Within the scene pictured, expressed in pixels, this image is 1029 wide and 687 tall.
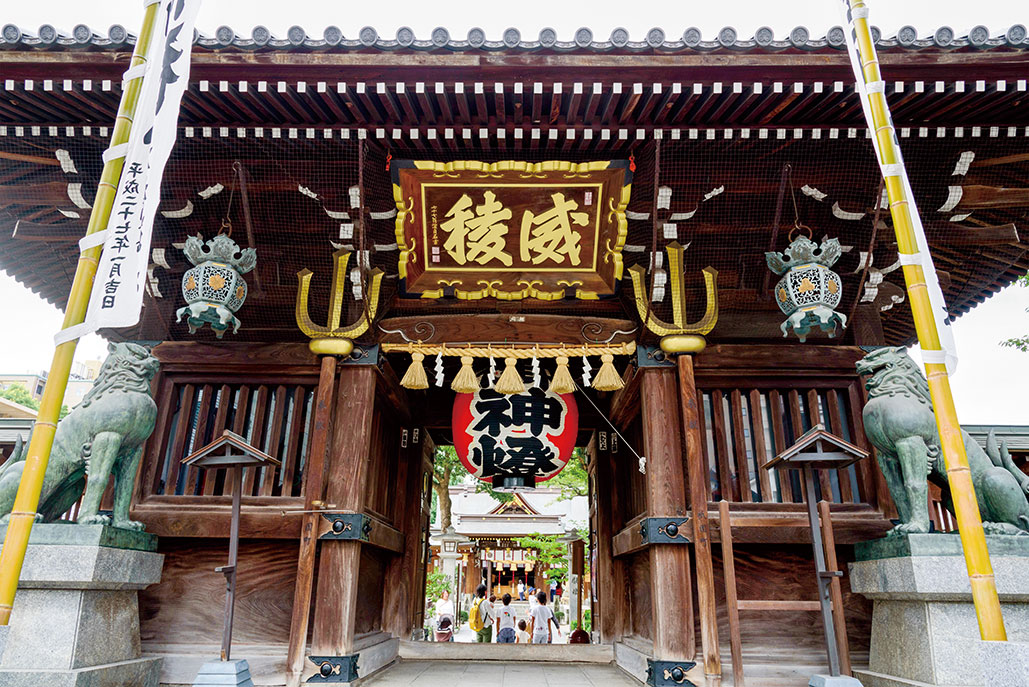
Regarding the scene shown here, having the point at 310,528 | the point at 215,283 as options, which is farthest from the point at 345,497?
the point at 215,283

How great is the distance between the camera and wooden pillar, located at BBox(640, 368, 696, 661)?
5.19 meters

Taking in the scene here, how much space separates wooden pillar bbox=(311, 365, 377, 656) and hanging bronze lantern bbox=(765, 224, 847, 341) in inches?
161

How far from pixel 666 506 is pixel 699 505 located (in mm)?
297

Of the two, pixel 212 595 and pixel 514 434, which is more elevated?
pixel 514 434

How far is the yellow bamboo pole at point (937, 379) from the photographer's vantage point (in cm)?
319

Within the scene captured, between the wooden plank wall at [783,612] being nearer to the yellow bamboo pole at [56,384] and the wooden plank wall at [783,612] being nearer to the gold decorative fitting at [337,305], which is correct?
the gold decorative fitting at [337,305]

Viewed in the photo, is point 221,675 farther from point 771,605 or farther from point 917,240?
point 917,240

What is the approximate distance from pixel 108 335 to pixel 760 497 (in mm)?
7166

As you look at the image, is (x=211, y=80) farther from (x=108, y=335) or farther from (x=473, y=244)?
(x=108, y=335)

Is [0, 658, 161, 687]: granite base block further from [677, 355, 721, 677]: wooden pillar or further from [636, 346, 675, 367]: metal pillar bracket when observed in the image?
[636, 346, 675, 367]: metal pillar bracket

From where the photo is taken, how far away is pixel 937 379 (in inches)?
138

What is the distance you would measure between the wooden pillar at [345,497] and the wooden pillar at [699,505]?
3.08 m

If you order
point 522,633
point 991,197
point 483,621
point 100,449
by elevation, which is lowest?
point 522,633

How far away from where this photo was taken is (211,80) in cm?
458
